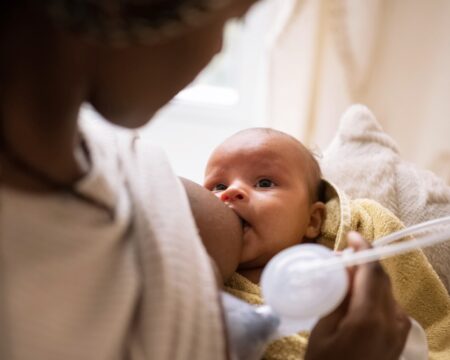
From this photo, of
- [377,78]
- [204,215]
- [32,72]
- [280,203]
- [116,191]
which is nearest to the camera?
[32,72]

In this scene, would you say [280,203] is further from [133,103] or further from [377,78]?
[377,78]

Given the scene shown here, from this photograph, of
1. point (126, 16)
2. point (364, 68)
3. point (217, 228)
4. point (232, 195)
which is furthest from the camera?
point (364, 68)

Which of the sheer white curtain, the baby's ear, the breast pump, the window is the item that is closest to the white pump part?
the breast pump

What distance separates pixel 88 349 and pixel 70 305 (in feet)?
0.14

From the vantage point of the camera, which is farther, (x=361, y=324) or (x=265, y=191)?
(x=265, y=191)

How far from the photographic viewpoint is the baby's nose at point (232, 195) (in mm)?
1019

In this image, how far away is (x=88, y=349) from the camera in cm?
58

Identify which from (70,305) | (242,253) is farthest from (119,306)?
(242,253)

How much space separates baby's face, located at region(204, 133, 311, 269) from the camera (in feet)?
3.31

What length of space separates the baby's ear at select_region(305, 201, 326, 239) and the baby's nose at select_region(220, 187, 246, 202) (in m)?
0.16

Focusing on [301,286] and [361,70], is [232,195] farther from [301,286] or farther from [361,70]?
[361,70]

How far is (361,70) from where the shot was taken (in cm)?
197

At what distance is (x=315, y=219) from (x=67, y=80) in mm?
666

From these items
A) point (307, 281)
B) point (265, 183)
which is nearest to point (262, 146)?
point (265, 183)
